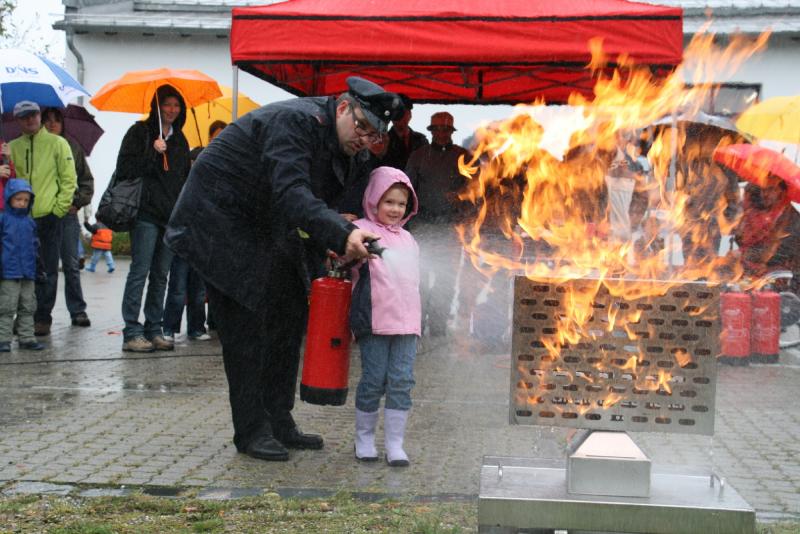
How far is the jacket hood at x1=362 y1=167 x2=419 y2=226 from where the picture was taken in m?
5.48

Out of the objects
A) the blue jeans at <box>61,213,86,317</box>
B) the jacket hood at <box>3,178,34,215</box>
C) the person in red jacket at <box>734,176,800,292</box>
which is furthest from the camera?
the blue jeans at <box>61,213,86,317</box>

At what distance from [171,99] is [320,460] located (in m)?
4.49

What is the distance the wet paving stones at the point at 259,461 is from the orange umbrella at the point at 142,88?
3.26 m

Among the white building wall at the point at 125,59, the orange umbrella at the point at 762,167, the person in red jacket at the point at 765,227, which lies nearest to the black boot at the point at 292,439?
the orange umbrella at the point at 762,167

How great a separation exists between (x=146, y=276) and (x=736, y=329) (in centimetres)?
533

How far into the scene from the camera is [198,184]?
532 centimetres

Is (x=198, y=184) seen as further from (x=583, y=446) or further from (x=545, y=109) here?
(x=545, y=109)

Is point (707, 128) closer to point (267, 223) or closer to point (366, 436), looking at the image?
point (366, 436)

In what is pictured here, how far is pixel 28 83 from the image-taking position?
1005 centimetres

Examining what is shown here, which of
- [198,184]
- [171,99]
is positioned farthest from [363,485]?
[171,99]

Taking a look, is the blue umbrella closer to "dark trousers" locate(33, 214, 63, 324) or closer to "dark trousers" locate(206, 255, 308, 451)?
"dark trousers" locate(33, 214, 63, 324)

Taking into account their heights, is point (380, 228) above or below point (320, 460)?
above

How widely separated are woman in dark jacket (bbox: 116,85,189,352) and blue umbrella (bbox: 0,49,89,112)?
1.51 m

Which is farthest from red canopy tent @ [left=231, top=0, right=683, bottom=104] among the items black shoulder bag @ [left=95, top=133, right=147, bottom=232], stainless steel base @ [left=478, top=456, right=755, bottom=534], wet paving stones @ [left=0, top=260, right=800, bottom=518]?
stainless steel base @ [left=478, top=456, right=755, bottom=534]
